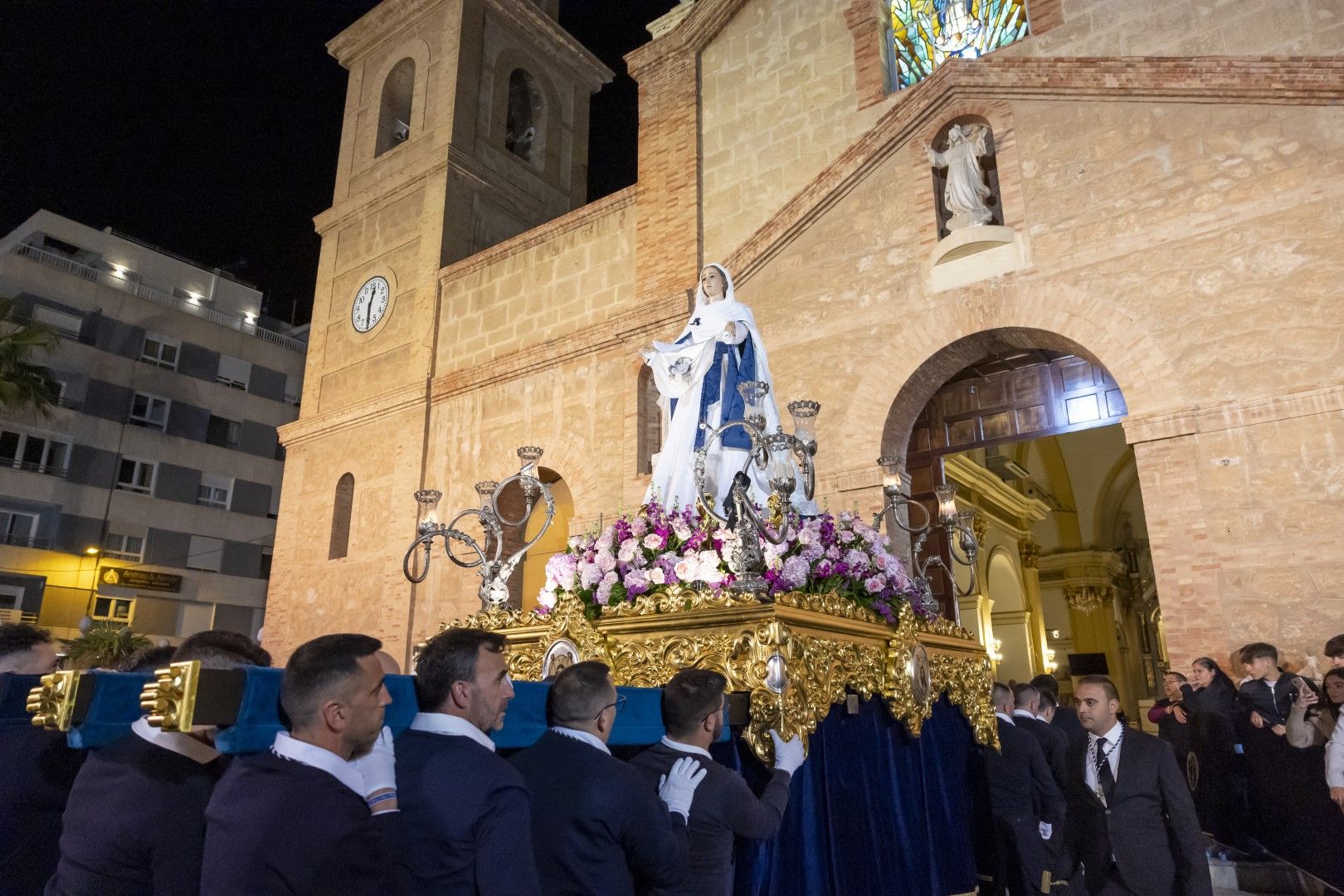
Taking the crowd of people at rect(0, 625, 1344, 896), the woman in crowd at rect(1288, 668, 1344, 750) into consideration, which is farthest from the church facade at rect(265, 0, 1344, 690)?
the crowd of people at rect(0, 625, 1344, 896)

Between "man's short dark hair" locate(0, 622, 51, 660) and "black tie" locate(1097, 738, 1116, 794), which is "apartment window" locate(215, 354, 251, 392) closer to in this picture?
"man's short dark hair" locate(0, 622, 51, 660)

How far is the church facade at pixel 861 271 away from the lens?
27.2ft

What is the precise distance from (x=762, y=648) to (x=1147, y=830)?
78.1 inches

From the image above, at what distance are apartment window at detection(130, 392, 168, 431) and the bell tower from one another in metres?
12.1

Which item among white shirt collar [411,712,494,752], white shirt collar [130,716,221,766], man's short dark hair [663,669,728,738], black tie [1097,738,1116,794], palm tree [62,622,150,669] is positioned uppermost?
palm tree [62,622,150,669]

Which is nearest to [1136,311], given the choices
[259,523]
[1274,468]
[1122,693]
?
[1274,468]

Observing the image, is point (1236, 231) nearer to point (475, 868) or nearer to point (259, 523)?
point (475, 868)

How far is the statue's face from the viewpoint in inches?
258

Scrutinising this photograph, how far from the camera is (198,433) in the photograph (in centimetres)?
2730

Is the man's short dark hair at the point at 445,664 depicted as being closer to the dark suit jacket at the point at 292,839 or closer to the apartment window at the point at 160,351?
the dark suit jacket at the point at 292,839

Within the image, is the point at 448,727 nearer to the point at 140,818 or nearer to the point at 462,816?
the point at 462,816

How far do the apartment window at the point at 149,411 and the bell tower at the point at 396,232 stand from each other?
12059 mm

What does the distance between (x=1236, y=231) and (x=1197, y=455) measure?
2.08 meters

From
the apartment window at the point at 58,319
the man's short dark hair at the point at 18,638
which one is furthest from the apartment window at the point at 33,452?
the man's short dark hair at the point at 18,638
